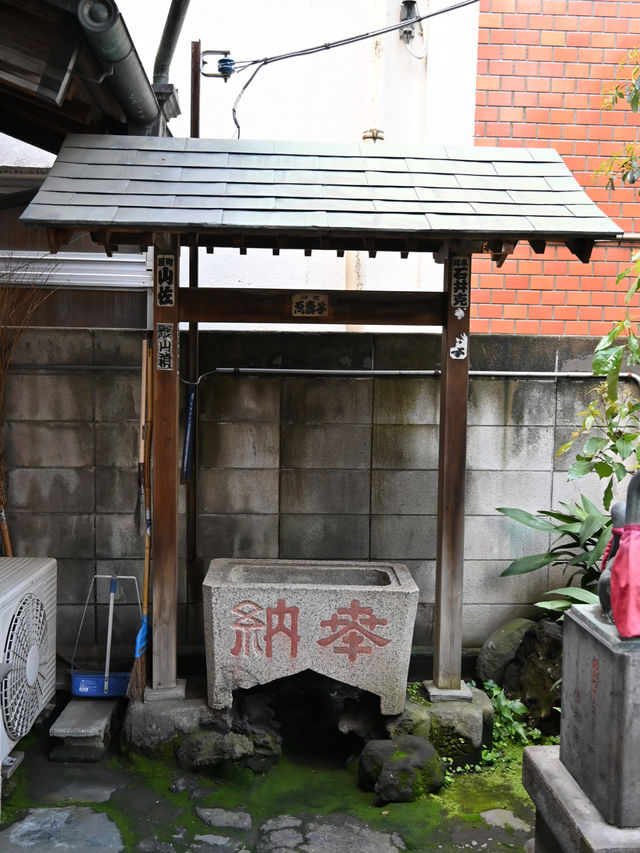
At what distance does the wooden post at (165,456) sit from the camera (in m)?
5.52

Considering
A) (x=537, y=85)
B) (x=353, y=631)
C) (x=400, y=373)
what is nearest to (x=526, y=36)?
(x=537, y=85)

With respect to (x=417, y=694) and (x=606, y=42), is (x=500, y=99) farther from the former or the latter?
(x=417, y=694)

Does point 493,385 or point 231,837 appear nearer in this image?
point 231,837

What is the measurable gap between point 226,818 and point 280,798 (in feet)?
1.42

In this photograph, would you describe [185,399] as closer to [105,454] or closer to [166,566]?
[105,454]

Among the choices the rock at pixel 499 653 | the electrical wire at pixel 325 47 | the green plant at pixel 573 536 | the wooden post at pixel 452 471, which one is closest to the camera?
the wooden post at pixel 452 471

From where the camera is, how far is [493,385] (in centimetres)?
668

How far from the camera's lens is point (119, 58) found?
4895 mm

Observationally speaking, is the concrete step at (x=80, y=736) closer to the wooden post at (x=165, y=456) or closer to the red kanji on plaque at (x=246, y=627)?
the wooden post at (x=165, y=456)

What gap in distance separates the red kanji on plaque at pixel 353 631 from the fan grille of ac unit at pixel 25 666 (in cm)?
205

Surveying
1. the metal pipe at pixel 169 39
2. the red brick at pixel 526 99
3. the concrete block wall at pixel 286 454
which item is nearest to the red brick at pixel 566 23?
the red brick at pixel 526 99

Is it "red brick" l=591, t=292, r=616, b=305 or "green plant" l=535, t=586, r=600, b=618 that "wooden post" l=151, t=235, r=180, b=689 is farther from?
"red brick" l=591, t=292, r=616, b=305

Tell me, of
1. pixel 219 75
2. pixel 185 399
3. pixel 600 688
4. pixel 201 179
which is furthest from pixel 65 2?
pixel 600 688

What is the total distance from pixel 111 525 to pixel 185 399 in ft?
4.24
